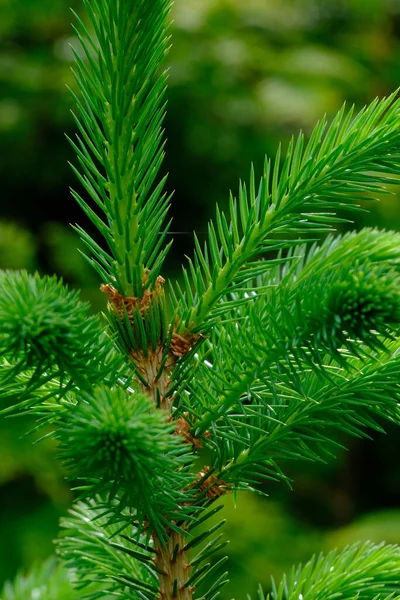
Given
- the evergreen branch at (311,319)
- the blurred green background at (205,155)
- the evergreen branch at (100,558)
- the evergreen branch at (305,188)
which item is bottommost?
the evergreen branch at (100,558)

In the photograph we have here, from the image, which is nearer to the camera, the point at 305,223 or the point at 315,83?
the point at 305,223

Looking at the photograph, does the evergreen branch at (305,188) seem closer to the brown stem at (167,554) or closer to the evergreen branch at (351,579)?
the brown stem at (167,554)

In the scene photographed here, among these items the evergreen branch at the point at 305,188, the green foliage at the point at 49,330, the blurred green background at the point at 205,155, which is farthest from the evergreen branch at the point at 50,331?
the blurred green background at the point at 205,155

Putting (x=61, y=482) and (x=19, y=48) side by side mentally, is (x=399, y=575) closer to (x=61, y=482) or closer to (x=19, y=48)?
(x=61, y=482)

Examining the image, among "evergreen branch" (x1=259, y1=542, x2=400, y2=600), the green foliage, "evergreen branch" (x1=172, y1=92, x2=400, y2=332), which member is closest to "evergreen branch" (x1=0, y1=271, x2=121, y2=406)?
the green foliage

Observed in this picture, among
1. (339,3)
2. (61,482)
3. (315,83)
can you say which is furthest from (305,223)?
(339,3)

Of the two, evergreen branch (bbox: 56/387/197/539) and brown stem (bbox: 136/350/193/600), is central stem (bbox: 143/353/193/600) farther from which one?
evergreen branch (bbox: 56/387/197/539)

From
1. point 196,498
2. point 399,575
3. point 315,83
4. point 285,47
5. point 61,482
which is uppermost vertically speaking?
point 285,47
